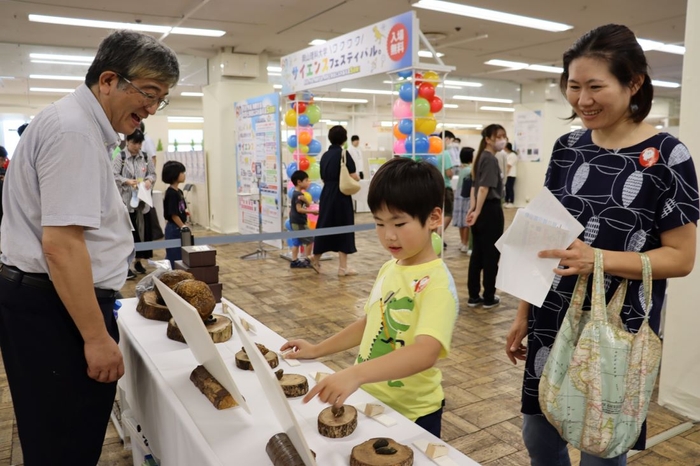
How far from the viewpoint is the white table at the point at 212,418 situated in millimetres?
1012

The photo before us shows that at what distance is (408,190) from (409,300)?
0.82 ft

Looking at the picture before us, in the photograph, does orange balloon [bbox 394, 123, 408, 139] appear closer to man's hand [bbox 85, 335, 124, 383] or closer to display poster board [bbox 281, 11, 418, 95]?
display poster board [bbox 281, 11, 418, 95]

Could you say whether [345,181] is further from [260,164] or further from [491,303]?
[260,164]

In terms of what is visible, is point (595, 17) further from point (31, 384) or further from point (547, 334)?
point (31, 384)

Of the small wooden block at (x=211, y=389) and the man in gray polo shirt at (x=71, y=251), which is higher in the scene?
the man in gray polo shirt at (x=71, y=251)

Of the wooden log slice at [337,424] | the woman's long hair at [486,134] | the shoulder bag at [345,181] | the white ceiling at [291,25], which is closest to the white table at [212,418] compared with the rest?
the wooden log slice at [337,424]

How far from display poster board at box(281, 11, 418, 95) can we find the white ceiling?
2.67 ft

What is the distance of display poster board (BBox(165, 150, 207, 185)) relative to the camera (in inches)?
380

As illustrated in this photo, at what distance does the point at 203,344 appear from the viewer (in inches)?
45.1

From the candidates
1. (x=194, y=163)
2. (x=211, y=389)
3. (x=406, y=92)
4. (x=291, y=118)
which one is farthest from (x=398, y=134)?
(x=194, y=163)

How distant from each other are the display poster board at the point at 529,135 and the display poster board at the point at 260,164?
7.89 m

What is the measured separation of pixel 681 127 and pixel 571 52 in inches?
61.2

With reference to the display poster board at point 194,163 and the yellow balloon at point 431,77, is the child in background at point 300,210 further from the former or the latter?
the display poster board at point 194,163

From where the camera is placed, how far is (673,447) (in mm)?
2262
